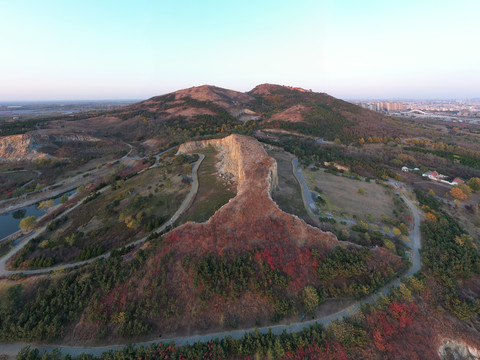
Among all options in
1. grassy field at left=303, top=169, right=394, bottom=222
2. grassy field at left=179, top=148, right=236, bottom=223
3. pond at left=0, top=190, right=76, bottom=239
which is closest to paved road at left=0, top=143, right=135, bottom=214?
pond at left=0, top=190, right=76, bottom=239

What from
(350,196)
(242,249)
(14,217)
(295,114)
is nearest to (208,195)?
(242,249)

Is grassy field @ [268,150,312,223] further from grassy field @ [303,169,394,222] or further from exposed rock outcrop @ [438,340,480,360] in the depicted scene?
exposed rock outcrop @ [438,340,480,360]

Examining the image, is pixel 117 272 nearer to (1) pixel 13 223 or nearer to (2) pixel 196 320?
(2) pixel 196 320

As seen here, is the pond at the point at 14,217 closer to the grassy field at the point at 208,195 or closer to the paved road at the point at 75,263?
the paved road at the point at 75,263

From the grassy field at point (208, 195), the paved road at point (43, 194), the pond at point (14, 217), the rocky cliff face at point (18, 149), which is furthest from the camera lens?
the rocky cliff face at point (18, 149)

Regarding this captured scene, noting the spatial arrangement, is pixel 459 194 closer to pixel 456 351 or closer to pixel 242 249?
pixel 456 351

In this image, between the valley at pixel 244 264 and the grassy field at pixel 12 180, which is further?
the grassy field at pixel 12 180

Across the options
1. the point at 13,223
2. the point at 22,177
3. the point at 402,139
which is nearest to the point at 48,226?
the point at 13,223

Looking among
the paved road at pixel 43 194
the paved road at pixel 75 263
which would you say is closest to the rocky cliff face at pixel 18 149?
the paved road at pixel 43 194
